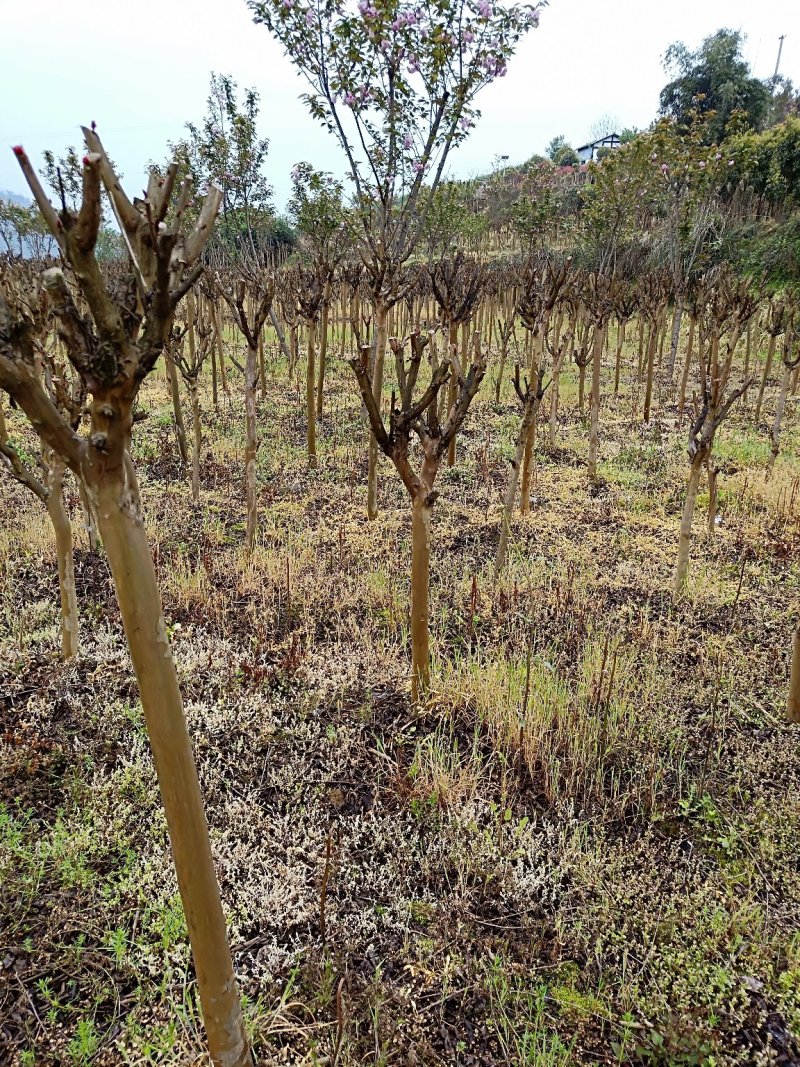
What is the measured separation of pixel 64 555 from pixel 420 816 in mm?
2503

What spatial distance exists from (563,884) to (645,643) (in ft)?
7.03

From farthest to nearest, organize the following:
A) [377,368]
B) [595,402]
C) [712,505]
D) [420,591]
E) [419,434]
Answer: [595,402] < [377,368] < [712,505] < [420,591] < [419,434]

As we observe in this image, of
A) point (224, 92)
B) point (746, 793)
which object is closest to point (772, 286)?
point (224, 92)

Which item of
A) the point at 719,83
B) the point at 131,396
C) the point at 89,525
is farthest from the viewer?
the point at 719,83

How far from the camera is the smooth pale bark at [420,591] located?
3.16 meters

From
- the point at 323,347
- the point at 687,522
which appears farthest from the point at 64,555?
the point at 323,347

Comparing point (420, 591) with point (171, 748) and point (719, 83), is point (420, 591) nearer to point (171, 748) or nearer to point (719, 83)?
point (171, 748)

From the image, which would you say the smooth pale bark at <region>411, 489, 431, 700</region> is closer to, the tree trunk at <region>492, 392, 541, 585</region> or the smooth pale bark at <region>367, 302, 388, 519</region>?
the tree trunk at <region>492, 392, 541, 585</region>

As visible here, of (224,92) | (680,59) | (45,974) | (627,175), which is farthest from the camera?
(680,59)

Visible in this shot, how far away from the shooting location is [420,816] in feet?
9.03

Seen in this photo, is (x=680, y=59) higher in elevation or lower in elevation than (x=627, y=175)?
higher

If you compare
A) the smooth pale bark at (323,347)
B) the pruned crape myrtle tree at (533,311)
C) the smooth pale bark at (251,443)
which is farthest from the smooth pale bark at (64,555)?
the smooth pale bark at (323,347)

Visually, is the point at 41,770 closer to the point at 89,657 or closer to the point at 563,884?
the point at 89,657

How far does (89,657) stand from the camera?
3.80 meters
